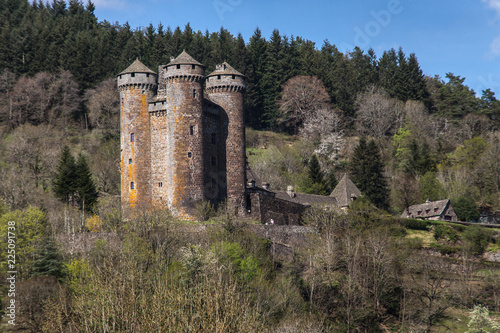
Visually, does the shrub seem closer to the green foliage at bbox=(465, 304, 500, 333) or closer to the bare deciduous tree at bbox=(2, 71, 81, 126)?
the green foliage at bbox=(465, 304, 500, 333)

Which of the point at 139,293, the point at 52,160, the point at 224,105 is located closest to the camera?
the point at 139,293

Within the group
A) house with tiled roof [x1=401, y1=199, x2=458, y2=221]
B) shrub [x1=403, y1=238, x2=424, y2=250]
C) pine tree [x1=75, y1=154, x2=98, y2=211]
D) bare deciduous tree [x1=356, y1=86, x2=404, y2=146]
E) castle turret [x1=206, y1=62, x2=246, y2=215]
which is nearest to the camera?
castle turret [x1=206, y1=62, x2=246, y2=215]

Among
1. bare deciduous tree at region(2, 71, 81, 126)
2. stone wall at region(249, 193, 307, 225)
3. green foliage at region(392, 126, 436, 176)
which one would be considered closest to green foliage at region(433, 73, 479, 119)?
green foliage at region(392, 126, 436, 176)

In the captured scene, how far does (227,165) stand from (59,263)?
700 inches

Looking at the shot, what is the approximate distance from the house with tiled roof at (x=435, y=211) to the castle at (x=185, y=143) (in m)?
17.4

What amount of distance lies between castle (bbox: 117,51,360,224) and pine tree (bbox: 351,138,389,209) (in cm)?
1355

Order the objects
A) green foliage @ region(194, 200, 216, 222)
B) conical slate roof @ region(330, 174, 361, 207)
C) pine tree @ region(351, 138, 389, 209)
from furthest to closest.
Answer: pine tree @ region(351, 138, 389, 209), conical slate roof @ region(330, 174, 361, 207), green foliage @ region(194, 200, 216, 222)

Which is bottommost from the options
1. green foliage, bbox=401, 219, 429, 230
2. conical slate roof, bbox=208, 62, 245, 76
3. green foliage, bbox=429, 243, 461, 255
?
Result: green foliage, bbox=429, 243, 461, 255

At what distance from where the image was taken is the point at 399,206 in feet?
239

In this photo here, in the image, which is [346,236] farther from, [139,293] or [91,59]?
[91,59]

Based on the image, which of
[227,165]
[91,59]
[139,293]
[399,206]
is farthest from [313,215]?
[91,59]

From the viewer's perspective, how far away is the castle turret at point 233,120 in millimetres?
56197

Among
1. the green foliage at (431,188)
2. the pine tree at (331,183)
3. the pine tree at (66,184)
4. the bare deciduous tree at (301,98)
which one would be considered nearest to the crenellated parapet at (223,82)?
the pine tree at (66,184)

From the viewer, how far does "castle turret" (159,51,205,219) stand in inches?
2084
